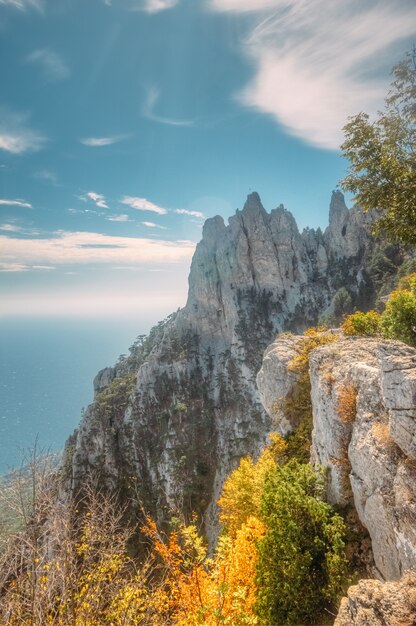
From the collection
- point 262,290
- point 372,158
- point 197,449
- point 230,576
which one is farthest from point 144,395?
point 372,158

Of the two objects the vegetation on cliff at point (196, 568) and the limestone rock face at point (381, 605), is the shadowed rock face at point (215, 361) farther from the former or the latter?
the limestone rock face at point (381, 605)

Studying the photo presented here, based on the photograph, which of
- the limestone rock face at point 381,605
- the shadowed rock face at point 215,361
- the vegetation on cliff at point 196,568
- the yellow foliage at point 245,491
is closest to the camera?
the limestone rock face at point 381,605

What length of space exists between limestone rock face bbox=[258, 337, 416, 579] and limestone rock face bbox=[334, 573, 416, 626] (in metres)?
2.73

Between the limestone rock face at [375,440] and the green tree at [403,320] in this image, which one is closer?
the limestone rock face at [375,440]

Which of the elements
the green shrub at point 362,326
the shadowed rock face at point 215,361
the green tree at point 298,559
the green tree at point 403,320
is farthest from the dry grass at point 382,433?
the shadowed rock face at point 215,361

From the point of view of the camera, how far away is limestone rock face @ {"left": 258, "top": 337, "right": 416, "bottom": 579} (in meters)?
9.33

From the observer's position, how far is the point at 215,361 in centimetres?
8075

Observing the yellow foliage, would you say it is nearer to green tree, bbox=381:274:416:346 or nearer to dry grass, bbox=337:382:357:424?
dry grass, bbox=337:382:357:424

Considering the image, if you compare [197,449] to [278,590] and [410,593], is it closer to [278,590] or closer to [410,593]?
[278,590]

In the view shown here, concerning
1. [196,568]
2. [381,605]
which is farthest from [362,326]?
[381,605]

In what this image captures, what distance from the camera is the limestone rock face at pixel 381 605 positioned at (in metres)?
5.85

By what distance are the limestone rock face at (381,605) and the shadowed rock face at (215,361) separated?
58730 mm

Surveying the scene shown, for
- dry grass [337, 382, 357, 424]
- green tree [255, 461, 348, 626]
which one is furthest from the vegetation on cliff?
dry grass [337, 382, 357, 424]

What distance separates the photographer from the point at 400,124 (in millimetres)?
13836
